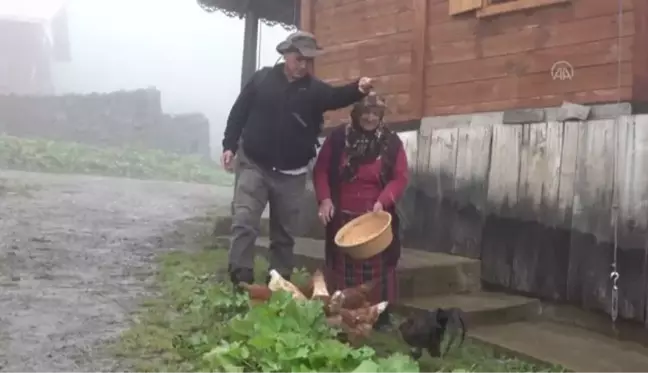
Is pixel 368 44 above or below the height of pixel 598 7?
above

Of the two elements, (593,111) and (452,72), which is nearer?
(593,111)

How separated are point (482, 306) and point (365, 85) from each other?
5.92ft

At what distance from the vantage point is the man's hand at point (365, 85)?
5.16m

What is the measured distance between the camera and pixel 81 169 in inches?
712

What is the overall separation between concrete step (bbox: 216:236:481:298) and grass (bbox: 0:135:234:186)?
11.8 meters

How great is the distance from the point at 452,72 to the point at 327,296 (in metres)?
3.30

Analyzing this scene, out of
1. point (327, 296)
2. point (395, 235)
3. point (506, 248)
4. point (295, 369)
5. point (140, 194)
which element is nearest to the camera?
point (295, 369)

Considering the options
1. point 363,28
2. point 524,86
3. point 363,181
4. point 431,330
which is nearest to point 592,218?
point 524,86

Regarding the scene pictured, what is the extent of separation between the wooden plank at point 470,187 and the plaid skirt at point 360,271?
5.32ft

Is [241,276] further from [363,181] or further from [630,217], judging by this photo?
[630,217]

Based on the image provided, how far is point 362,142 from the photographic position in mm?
5188

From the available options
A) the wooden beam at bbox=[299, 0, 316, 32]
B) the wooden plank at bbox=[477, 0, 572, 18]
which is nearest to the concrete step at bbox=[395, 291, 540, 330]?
the wooden plank at bbox=[477, 0, 572, 18]

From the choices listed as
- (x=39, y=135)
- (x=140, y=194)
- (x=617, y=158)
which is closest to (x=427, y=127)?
(x=617, y=158)

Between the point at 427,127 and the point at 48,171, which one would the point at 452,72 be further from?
the point at 48,171
